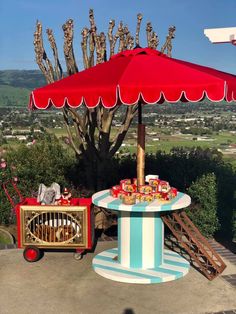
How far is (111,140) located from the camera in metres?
10.0

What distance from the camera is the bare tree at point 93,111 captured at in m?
9.48

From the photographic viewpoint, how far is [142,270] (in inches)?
263

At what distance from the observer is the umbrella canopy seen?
518 cm

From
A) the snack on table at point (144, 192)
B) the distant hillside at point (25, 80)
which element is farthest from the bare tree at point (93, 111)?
the distant hillside at point (25, 80)

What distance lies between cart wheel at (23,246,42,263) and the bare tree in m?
2.99

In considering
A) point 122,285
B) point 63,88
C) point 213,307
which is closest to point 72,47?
point 63,88

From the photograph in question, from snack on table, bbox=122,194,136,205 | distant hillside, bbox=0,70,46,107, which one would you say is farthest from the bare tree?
distant hillside, bbox=0,70,46,107

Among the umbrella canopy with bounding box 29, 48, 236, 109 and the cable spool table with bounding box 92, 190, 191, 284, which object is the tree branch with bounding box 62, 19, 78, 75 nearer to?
the umbrella canopy with bounding box 29, 48, 236, 109

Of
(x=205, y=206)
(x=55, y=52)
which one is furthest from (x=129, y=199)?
(x=55, y=52)

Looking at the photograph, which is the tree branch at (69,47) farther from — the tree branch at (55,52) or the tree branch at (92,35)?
the tree branch at (92,35)

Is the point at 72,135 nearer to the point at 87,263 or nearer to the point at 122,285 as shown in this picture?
the point at 87,263

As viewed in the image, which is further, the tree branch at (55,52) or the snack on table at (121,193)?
the tree branch at (55,52)

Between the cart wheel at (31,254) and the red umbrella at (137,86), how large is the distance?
8.91 feet

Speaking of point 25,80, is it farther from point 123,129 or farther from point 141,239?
point 141,239
